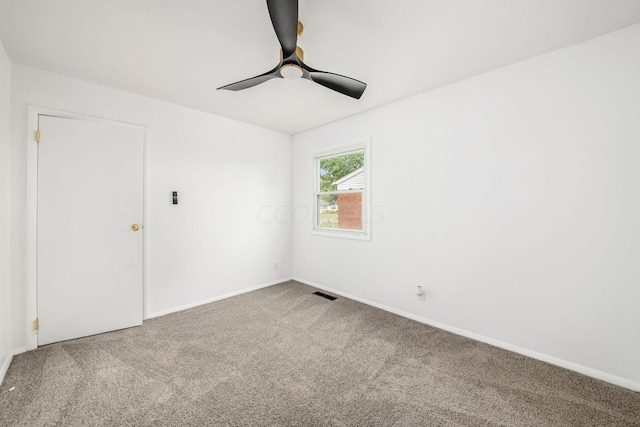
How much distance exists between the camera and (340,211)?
12.6 ft

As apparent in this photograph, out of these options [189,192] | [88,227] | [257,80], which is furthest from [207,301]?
[257,80]

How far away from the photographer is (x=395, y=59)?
2.16 meters

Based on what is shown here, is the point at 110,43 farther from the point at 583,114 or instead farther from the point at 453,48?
the point at 583,114

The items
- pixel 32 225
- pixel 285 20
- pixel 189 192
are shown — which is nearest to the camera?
pixel 285 20

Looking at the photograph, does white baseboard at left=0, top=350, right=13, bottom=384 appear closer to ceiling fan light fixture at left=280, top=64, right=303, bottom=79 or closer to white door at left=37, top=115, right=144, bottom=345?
white door at left=37, top=115, right=144, bottom=345

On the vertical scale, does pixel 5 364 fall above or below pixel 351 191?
below

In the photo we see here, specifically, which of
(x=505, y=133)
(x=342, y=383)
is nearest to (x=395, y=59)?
(x=505, y=133)

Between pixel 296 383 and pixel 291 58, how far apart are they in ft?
7.30

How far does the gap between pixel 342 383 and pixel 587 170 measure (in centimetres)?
245

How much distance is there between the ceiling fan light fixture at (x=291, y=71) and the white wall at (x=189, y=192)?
81.1 inches

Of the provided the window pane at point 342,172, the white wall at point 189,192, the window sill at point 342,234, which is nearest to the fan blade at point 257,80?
the white wall at point 189,192

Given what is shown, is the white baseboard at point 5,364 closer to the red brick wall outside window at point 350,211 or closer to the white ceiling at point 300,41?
the white ceiling at point 300,41

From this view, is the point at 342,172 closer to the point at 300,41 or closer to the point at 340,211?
the point at 340,211

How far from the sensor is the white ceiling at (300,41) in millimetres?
1607
